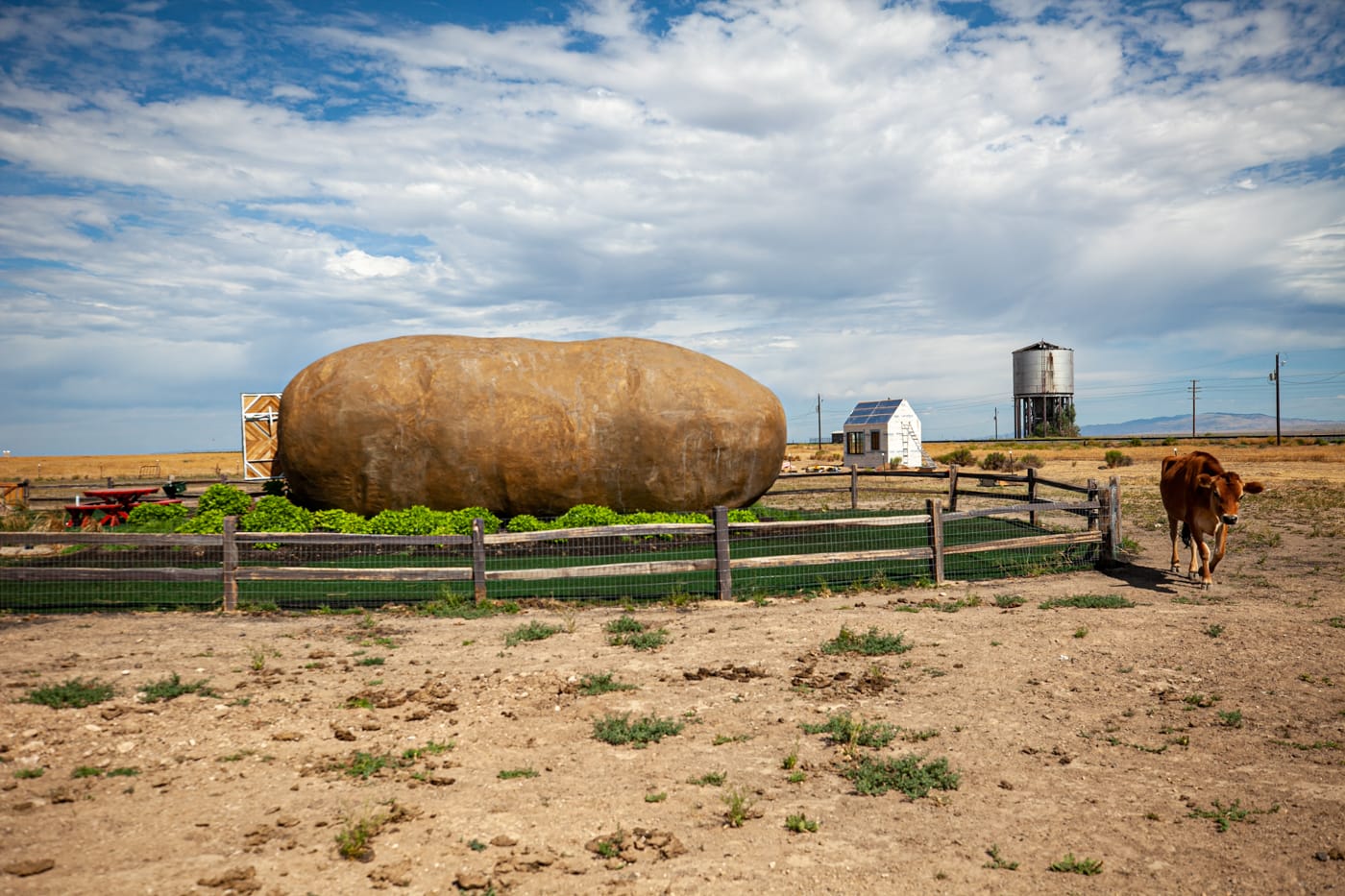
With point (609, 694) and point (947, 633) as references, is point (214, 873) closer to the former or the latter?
point (609, 694)

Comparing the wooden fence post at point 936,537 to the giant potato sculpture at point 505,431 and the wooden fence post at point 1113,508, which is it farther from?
the giant potato sculpture at point 505,431

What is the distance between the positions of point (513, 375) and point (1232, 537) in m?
14.1

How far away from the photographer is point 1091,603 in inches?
400

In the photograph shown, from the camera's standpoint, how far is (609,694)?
7.18 m

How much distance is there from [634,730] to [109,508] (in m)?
16.7

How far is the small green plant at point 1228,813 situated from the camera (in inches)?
186

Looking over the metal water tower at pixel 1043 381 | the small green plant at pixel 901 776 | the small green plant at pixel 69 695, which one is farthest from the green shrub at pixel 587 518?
the metal water tower at pixel 1043 381

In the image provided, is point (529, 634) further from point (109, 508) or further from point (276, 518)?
point (109, 508)

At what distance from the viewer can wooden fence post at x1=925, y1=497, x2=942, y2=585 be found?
11555mm

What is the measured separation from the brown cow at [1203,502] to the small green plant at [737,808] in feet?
28.4


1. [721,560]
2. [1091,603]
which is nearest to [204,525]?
[721,560]

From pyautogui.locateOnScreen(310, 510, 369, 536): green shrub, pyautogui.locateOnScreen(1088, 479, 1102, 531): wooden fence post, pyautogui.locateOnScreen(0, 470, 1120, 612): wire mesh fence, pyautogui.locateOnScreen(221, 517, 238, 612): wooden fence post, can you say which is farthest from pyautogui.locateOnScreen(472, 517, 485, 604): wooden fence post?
pyautogui.locateOnScreen(1088, 479, 1102, 531): wooden fence post

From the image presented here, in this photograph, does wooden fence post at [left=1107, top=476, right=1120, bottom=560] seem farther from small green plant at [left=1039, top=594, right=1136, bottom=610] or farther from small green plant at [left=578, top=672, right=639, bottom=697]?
Answer: small green plant at [left=578, top=672, right=639, bottom=697]

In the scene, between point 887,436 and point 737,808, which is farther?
point 887,436
